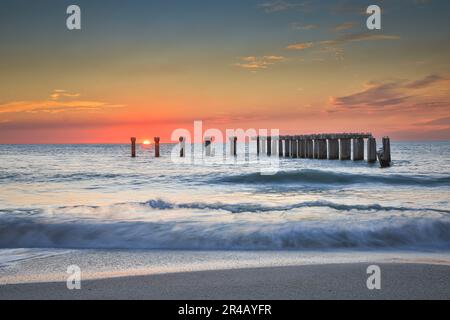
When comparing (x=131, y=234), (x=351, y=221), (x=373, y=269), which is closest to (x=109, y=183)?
(x=131, y=234)

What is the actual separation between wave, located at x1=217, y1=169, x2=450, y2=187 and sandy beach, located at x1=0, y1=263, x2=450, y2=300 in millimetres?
15184

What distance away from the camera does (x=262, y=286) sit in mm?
4074

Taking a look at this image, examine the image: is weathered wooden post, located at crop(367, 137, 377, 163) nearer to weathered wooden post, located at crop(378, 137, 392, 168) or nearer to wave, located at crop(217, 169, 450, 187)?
weathered wooden post, located at crop(378, 137, 392, 168)

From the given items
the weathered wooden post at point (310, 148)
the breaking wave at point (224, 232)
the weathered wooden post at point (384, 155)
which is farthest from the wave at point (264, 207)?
the weathered wooden post at point (310, 148)

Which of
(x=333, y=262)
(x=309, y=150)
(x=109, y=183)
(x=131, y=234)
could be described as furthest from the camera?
(x=309, y=150)

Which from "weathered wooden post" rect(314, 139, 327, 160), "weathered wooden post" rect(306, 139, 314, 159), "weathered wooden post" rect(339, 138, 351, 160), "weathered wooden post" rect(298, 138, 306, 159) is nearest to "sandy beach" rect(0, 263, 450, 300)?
"weathered wooden post" rect(339, 138, 351, 160)

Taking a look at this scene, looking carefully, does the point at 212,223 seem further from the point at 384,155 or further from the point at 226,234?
the point at 384,155

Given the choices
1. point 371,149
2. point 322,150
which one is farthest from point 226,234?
point 322,150

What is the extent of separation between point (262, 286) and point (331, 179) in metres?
16.7

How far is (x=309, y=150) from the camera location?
3156 cm

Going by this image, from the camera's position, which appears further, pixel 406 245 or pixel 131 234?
pixel 131 234

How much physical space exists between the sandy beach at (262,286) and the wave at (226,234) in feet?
6.35

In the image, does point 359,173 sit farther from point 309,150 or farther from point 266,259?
point 266,259
